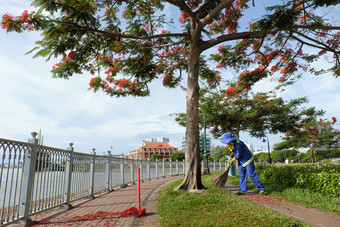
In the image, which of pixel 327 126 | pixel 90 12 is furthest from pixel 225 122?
pixel 327 126

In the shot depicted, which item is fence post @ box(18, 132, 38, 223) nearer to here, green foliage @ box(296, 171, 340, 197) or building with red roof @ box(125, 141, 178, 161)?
green foliage @ box(296, 171, 340, 197)

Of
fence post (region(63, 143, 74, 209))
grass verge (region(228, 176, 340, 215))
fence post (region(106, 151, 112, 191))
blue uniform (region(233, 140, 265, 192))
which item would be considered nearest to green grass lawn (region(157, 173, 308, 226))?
blue uniform (region(233, 140, 265, 192))

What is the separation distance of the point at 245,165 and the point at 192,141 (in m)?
1.88

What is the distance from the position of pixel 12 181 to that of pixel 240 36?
26.5 feet

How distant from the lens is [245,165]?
7.34 m

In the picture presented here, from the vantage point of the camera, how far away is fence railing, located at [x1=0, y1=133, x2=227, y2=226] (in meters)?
4.05

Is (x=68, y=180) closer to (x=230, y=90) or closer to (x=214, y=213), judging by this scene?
(x=214, y=213)

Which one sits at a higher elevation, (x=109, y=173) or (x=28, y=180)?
(x=28, y=180)

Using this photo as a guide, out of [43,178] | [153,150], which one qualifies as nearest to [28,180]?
[43,178]

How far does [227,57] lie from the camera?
35.9 ft

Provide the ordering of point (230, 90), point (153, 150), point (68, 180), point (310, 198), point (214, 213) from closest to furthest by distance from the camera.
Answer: point (214, 213) → point (68, 180) → point (310, 198) → point (230, 90) → point (153, 150)

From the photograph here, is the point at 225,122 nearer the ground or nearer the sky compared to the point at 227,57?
nearer the ground

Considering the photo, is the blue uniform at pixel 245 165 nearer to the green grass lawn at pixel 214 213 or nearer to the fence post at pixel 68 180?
the green grass lawn at pixel 214 213

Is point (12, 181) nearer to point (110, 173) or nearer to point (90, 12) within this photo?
point (90, 12)
